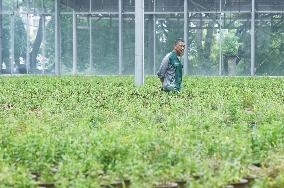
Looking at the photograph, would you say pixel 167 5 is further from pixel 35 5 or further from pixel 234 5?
pixel 35 5

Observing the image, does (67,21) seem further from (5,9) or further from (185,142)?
(185,142)

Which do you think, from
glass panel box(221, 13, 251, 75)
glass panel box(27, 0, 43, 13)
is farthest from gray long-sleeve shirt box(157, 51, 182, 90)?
glass panel box(27, 0, 43, 13)

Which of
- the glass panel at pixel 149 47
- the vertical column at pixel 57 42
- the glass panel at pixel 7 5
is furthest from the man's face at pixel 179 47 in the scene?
the glass panel at pixel 7 5

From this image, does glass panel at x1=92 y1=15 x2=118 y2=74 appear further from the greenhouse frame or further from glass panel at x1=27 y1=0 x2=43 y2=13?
glass panel at x1=27 y1=0 x2=43 y2=13

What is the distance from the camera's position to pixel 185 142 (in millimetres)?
7812

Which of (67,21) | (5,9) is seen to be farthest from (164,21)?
(5,9)

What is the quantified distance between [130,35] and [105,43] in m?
1.43

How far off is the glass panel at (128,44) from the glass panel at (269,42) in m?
6.31

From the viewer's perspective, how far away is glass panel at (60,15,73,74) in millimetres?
38062

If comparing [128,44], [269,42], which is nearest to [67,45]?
[128,44]

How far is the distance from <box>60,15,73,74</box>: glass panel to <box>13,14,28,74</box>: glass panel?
2213 millimetres

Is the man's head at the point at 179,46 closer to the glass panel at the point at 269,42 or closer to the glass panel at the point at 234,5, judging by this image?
the glass panel at the point at 269,42

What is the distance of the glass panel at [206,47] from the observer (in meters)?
36.1

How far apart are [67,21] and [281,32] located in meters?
11.2
